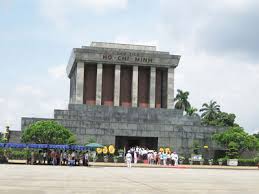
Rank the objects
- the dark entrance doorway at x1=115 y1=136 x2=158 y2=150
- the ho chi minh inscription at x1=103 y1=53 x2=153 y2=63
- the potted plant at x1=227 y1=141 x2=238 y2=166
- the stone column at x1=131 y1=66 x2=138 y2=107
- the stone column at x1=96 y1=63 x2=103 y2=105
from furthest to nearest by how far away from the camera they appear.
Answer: the stone column at x1=131 y1=66 x2=138 y2=107 < the stone column at x1=96 y1=63 x2=103 y2=105 < the ho chi minh inscription at x1=103 y1=53 x2=153 y2=63 < the dark entrance doorway at x1=115 y1=136 x2=158 y2=150 < the potted plant at x1=227 y1=141 x2=238 y2=166

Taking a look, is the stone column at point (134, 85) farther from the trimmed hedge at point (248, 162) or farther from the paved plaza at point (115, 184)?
the paved plaza at point (115, 184)

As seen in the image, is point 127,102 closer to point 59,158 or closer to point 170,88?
point 170,88

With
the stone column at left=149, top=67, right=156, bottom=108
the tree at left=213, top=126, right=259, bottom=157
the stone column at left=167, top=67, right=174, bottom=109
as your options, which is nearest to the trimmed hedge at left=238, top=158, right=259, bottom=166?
the tree at left=213, top=126, right=259, bottom=157

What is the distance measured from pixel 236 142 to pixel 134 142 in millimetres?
14002

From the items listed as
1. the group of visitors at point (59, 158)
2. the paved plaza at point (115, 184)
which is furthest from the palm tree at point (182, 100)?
the paved plaza at point (115, 184)

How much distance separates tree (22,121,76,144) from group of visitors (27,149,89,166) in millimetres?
5234

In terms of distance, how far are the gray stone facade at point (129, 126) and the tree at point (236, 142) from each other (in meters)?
3.59

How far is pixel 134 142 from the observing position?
62562 mm

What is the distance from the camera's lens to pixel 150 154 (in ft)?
165

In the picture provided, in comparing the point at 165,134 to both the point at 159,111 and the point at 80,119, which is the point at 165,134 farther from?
the point at 80,119

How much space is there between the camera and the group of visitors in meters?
43.0

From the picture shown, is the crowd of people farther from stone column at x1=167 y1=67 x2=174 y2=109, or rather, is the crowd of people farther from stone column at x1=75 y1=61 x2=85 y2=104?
stone column at x1=75 y1=61 x2=85 y2=104

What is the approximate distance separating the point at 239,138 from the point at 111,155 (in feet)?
47.2

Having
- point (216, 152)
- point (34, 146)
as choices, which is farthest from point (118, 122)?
point (34, 146)
